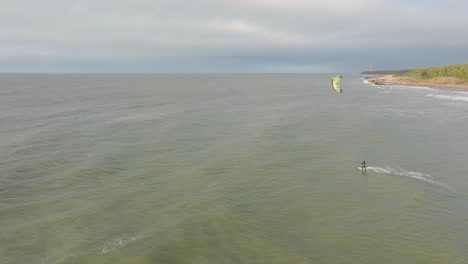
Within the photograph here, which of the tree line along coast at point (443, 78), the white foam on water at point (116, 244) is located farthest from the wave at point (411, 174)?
the tree line along coast at point (443, 78)

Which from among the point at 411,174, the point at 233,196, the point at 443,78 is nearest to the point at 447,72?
the point at 443,78

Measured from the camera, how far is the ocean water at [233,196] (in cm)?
1897

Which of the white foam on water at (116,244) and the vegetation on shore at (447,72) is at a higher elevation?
the vegetation on shore at (447,72)

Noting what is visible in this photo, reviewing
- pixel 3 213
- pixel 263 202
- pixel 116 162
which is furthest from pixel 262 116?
pixel 3 213

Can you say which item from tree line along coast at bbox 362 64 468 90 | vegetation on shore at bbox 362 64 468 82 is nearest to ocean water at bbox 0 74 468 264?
tree line along coast at bbox 362 64 468 90

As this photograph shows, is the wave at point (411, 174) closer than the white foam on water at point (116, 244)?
No

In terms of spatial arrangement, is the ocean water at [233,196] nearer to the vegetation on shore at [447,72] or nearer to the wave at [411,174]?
the wave at [411,174]

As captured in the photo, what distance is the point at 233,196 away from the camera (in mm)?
26453

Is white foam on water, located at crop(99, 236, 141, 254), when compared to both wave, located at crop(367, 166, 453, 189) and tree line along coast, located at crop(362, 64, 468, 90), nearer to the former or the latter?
wave, located at crop(367, 166, 453, 189)

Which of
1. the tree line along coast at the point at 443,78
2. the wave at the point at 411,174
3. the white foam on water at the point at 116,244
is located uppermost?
the tree line along coast at the point at 443,78

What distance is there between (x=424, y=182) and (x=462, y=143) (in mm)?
18126

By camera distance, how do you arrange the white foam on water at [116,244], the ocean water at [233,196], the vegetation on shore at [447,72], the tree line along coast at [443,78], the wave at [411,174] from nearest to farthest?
the white foam on water at [116,244], the ocean water at [233,196], the wave at [411,174], the tree line along coast at [443,78], the vegetation on shore at [447,72]

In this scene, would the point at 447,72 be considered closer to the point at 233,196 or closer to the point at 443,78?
the point at 443,78

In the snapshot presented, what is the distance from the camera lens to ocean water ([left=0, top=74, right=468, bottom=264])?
62.2 ft
